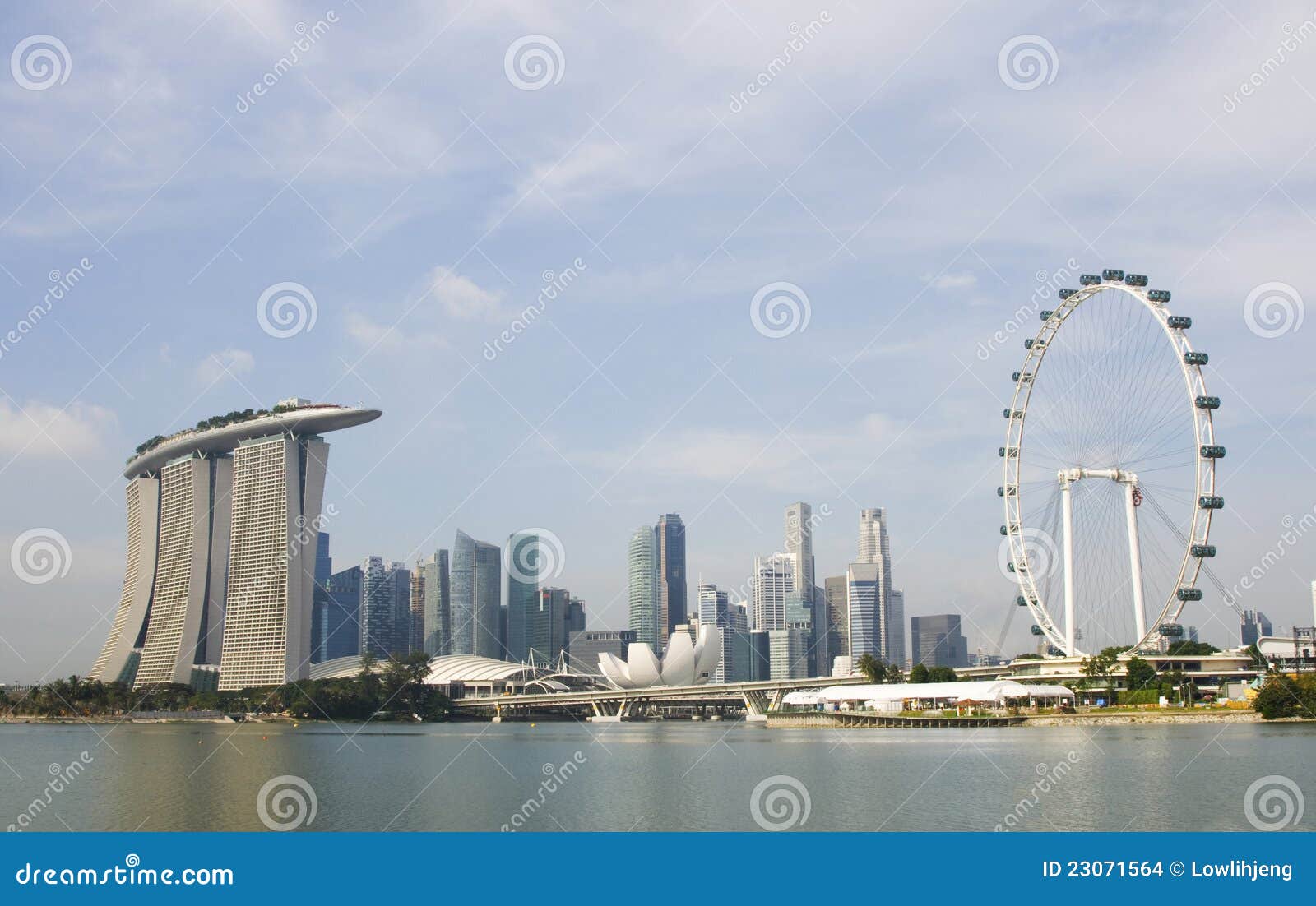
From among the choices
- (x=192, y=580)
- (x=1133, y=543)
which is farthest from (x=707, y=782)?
(x=192, y=580)

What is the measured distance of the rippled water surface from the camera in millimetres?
30453

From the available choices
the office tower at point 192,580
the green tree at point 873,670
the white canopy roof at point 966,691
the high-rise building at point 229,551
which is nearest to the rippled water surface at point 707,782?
the white canopy roof at point 966,691

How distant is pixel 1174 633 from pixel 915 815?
50.3 meters

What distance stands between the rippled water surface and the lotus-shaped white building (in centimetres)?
6206

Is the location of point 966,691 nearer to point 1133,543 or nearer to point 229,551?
point 1133,543

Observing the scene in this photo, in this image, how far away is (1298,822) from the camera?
90.4 ft

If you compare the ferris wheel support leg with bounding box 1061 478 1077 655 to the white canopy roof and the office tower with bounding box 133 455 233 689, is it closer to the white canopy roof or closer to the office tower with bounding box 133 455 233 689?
the white canopy roof

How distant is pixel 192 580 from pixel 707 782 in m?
131

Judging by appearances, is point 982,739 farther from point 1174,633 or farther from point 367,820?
point 367,820

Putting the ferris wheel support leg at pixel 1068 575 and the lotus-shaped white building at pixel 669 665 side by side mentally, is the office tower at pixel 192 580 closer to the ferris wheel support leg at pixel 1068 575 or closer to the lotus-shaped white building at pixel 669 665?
the lotus-shaped white building at pixel 669 665

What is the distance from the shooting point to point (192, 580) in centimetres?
15712

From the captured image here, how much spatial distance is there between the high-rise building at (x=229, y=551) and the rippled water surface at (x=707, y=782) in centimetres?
8274

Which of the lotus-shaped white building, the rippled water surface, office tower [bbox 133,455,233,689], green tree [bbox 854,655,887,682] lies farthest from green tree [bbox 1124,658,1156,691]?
office tower [bbox 133,455,233,689]

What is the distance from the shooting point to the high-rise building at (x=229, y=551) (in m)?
150
